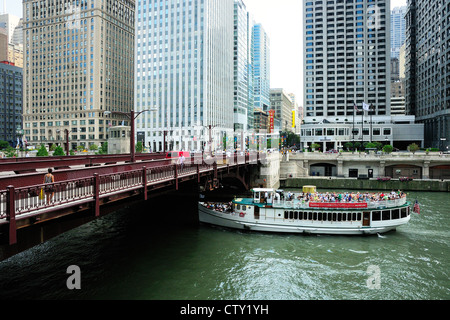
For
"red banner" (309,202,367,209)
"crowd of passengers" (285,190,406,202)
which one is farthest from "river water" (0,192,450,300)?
"crowd of passengers" (285,190,406,202)

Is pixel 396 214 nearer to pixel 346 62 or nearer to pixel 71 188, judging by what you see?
pixel 71 188

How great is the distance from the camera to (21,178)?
50.9 ft

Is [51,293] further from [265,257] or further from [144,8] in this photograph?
[144,8]

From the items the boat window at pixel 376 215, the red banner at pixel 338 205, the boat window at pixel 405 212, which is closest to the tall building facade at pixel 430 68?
the boat window at pixel 405 212

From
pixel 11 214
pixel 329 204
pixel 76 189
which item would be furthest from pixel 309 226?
Answer: pixel 11 214

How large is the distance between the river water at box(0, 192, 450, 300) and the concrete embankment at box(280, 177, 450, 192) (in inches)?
1232

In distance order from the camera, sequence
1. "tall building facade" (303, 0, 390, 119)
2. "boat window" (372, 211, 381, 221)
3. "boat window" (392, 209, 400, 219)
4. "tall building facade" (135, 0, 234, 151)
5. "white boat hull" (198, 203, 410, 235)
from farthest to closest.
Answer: "tall building facade" (303, 0, 390, 119), "tall building facade" (135, 0, 234, 151), "boat window" (392, 209, 400, 219), "boat window" (372, 211, 381, 221), "white boat hull" (198, 203, 410, 235)

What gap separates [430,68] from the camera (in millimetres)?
126312

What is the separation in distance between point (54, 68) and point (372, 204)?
162 m

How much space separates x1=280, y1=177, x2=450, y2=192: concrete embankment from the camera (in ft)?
211

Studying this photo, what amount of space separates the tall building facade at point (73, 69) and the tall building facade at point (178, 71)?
31159 mm

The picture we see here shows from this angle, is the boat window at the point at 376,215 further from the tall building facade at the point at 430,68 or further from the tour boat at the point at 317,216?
the tall building facade at the point at 430,68

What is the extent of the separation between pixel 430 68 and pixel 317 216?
12070 cm

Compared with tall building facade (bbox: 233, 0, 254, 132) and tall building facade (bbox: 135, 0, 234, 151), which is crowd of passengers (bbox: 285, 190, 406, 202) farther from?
tall building facade (bbox: 233, 0, 254, 132)
